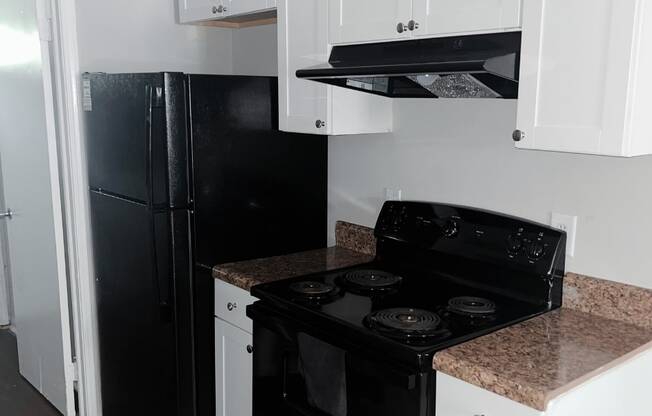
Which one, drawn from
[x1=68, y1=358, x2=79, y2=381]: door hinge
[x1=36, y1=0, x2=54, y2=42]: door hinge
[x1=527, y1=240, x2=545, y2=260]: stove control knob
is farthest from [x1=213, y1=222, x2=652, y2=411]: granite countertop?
[x1=36, y1=0, x2=54, y2=42]: door hinge

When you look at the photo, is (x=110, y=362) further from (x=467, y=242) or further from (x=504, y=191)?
(x=504, y=191)

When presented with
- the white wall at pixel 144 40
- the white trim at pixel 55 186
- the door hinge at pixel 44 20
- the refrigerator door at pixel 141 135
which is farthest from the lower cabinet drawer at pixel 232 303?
the door hinge at pixel 44 20

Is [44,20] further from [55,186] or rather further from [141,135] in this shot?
[141,135]

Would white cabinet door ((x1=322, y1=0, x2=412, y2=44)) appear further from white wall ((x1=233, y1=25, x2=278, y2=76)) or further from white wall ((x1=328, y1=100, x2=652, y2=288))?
white wall ((x1=233, y1=25, x2=278, y2=76))

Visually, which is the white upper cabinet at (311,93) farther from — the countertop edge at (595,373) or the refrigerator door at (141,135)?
the countertop edge at (595,373)

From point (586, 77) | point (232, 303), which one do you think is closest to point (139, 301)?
point (232, 303)

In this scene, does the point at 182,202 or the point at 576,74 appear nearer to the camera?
the point at 576,74

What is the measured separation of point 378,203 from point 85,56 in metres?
1.46

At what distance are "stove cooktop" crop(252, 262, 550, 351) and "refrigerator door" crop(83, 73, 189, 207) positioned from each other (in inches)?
21.9

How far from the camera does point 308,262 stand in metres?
2.58

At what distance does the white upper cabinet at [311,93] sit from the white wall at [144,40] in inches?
35.0

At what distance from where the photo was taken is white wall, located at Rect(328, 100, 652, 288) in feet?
6.15

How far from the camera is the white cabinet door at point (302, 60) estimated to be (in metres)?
2.26

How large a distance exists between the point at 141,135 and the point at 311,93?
68cm
